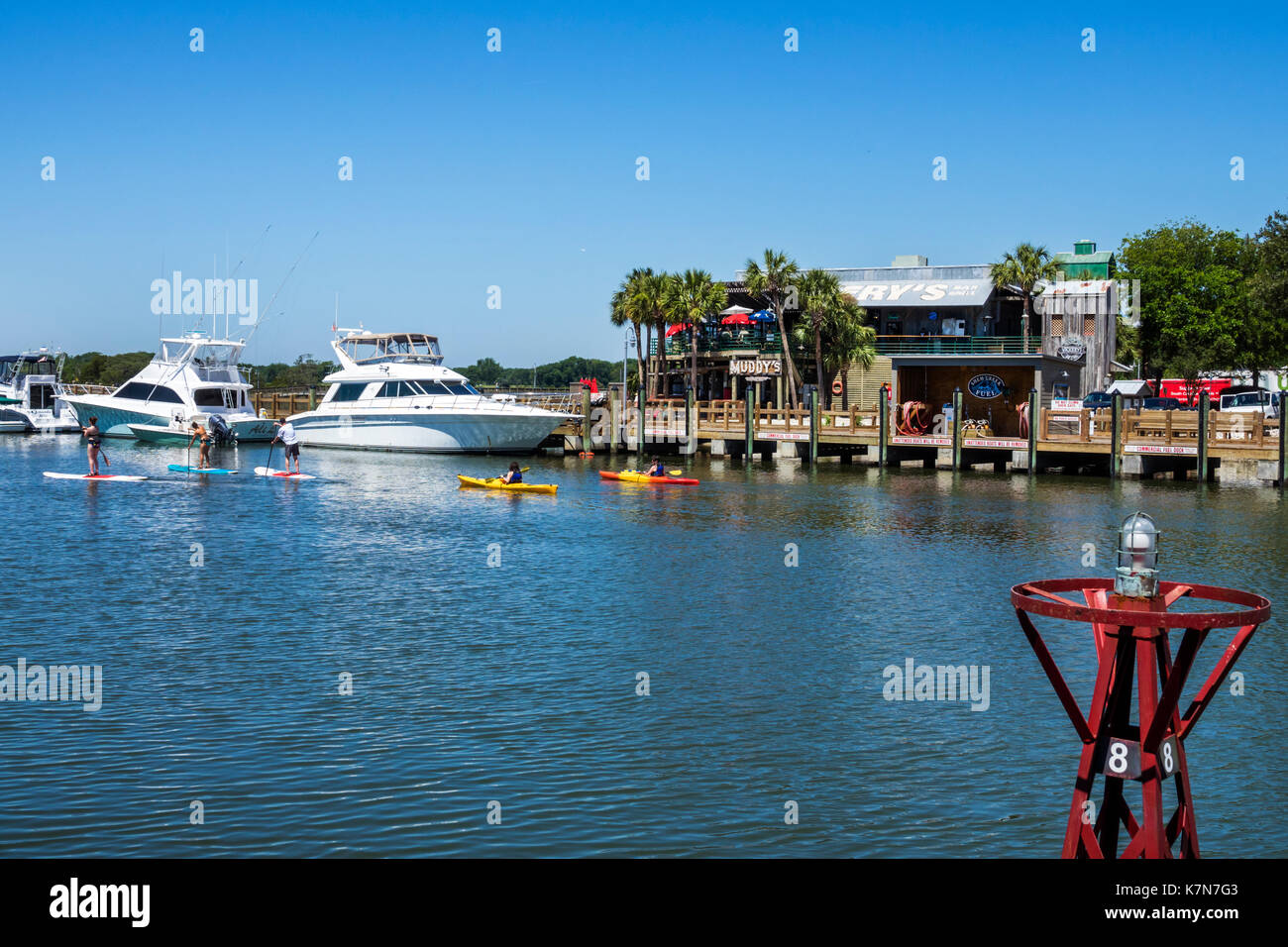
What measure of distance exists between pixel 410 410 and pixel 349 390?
17.5ft

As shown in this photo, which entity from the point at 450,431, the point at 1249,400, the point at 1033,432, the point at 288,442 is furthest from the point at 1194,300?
the point at 288,442

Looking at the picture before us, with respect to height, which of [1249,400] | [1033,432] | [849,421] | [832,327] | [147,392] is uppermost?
[832,327]

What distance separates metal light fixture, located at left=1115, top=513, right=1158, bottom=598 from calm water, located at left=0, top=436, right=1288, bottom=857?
168 inches

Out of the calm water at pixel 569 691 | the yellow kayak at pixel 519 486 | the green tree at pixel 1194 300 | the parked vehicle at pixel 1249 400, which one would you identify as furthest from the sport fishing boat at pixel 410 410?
the green tree at pixel 1194 300

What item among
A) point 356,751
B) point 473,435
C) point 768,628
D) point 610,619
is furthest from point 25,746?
point 473,435

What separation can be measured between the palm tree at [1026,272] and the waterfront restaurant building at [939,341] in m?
0.65

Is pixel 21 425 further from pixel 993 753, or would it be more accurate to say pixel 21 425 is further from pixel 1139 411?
pixel 993 753

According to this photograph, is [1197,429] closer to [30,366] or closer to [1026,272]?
[1026,272]

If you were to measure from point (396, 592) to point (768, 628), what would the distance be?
695cm

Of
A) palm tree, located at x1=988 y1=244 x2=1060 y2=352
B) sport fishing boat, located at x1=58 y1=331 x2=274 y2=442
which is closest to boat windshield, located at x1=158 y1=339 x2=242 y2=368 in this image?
sport fishing boat, located at x1=58 y1=331 x2=274 y2=442

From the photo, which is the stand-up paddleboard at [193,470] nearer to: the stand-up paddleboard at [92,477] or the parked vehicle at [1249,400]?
the stand-up paddleboard at [92,477]

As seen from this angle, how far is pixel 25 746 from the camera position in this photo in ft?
41.7

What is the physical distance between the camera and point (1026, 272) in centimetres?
6209
